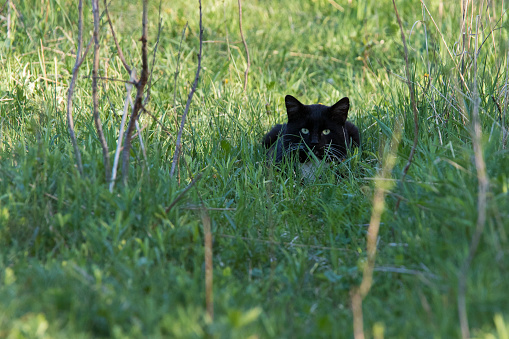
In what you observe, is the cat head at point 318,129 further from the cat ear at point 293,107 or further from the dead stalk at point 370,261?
the dead stalk at point 370,261

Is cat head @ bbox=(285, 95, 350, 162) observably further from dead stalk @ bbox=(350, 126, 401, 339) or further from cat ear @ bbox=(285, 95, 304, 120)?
dead stalk @ bbox=(350, 126, 401, 339)

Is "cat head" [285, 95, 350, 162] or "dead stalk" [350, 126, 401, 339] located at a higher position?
"cat head" [285, 95, 350, 162]

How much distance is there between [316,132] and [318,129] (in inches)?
1.2

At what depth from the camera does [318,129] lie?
12.4 feet

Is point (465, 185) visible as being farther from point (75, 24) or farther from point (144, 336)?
point (75, 24)

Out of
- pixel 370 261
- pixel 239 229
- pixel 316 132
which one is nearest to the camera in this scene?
pixel 370 261

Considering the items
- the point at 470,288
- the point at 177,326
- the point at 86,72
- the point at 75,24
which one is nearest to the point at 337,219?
the point at 470,288

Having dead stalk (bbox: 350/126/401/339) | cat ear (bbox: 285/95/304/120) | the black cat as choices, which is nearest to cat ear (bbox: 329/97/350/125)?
the black cat

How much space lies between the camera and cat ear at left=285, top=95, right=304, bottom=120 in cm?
377

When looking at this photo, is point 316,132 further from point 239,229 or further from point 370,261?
point 370,261

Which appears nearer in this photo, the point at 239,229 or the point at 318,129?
the point at 239,229

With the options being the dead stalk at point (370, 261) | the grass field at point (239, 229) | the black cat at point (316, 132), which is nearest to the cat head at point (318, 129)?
the black cat at point (316, 132)

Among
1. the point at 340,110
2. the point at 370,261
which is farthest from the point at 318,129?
the point at 370,261

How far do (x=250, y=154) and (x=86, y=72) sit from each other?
190 cm
